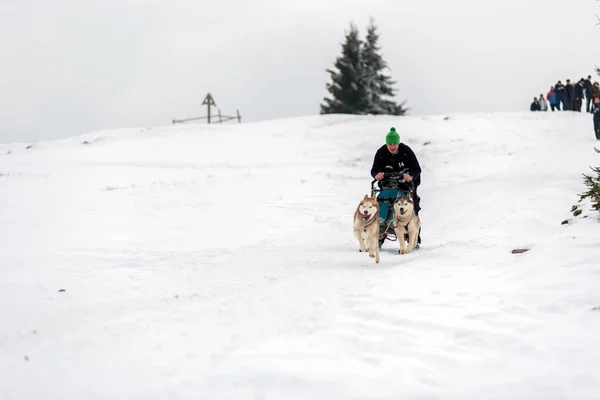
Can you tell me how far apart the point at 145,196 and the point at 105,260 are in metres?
5.74

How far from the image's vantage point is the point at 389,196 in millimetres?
9469

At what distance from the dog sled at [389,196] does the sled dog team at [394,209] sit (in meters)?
0.07

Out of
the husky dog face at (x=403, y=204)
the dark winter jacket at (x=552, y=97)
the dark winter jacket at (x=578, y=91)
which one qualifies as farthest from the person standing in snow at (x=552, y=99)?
the husky dog face at (x=403, y=204)

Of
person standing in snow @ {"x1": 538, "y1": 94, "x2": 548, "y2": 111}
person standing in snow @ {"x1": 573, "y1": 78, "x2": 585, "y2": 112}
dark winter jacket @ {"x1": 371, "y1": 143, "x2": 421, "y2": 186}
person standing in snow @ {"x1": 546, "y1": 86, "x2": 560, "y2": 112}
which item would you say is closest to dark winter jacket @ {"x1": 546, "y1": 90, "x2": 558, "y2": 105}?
person standing in snow @ {"x1": 546, "y1": 86, "x2": 560, "y2": 112}

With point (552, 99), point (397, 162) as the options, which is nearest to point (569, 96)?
point (552, 99)

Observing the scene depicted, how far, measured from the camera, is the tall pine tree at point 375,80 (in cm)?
4231

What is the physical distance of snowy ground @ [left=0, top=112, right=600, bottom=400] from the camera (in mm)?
3754

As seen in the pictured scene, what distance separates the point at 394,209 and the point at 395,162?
1.24 m

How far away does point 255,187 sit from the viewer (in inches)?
661

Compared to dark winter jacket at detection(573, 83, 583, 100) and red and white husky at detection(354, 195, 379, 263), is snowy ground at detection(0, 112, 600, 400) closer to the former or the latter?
red and white husky at detection(354, 195, 379, 263)

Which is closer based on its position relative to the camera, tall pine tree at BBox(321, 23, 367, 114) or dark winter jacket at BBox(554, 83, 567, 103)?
dark winter jacket at BBox(554, 83, 567, 103)

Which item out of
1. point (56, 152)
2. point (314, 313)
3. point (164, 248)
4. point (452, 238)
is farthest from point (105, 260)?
point (56, 152)

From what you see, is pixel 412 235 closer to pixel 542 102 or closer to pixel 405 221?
pixel 405 221

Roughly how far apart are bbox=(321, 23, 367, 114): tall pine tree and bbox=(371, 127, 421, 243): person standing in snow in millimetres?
33069
